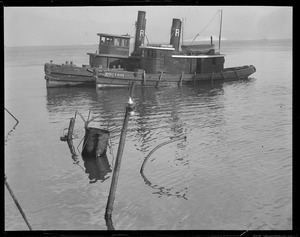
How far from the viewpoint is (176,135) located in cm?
1744

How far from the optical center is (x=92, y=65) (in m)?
30.2

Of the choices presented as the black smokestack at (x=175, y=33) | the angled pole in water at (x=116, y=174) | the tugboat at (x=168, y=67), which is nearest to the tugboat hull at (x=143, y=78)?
the tugboat at (x=168, y=67)

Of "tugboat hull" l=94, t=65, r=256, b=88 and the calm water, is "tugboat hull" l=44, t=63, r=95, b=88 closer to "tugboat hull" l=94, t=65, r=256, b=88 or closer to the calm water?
"tugboat hull" l=94, t=65, r=256, b=88

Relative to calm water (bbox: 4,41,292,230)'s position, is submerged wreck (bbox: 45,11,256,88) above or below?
above

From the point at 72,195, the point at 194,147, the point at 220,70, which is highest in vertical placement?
the point at 220,70

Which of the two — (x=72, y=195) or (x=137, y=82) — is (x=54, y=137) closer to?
(x=72, y=195)

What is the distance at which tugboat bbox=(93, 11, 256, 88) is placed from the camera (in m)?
27.4

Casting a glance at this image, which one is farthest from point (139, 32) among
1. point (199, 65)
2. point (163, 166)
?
point (163, 166)

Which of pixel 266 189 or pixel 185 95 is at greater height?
pixel 185 95

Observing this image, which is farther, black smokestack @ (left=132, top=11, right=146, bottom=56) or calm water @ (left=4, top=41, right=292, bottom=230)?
black smokestack @ (left=132, top=11, right=146, bottom=56)

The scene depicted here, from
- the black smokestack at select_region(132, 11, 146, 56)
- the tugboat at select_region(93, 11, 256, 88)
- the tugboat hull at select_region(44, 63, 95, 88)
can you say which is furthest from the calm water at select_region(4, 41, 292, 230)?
the black smokestack at select_region(132, 11, 146, 56)
